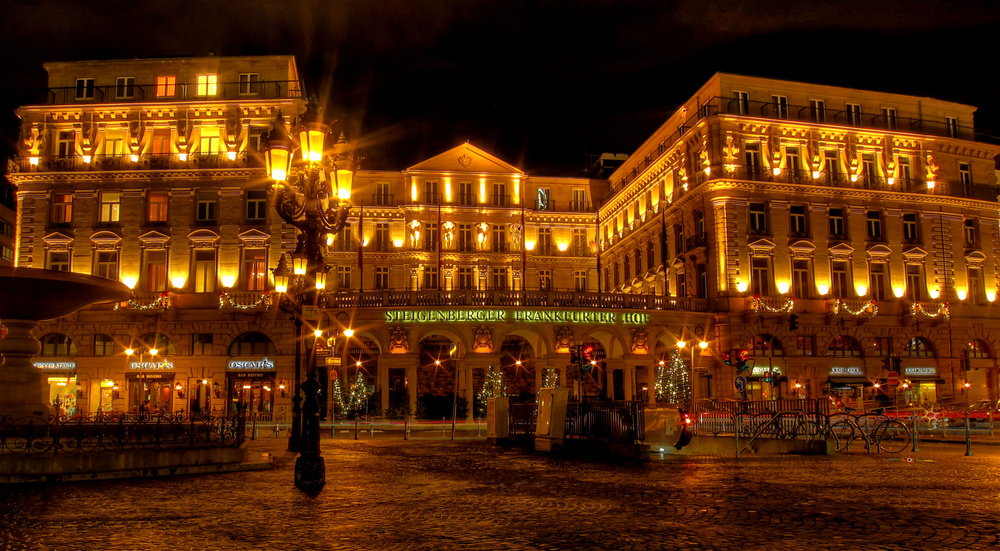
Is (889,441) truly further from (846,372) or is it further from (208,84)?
(208,84)

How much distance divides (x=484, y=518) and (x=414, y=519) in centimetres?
83

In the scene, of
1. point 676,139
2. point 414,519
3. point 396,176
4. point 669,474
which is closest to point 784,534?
point 414,519

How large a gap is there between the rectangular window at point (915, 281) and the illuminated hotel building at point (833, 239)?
0.26ft

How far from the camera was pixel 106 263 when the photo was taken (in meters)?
43.9

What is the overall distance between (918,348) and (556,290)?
20876 millimetres

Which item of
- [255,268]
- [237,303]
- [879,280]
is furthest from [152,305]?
[879,280]

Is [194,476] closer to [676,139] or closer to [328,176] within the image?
[328,176]

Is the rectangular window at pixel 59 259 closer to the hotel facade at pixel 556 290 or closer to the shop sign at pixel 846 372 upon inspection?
the hotel facade at pixel 556 290

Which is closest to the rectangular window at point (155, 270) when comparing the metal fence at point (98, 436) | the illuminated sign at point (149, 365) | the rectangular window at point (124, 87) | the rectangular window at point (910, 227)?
Answer: the illuminated sign at point (149, 365)

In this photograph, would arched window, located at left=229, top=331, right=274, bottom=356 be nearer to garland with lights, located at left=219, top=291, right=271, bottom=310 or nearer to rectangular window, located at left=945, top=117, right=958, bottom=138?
garland with lights, located at left=219, top=291, right=271, bottom=310

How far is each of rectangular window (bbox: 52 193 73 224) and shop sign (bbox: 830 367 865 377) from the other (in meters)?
41.5

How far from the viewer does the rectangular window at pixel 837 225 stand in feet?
154

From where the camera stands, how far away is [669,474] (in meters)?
14.9

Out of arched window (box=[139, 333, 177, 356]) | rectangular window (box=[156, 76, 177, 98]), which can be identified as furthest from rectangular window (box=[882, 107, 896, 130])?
arched window (box=[139, 333, 177, 356])
